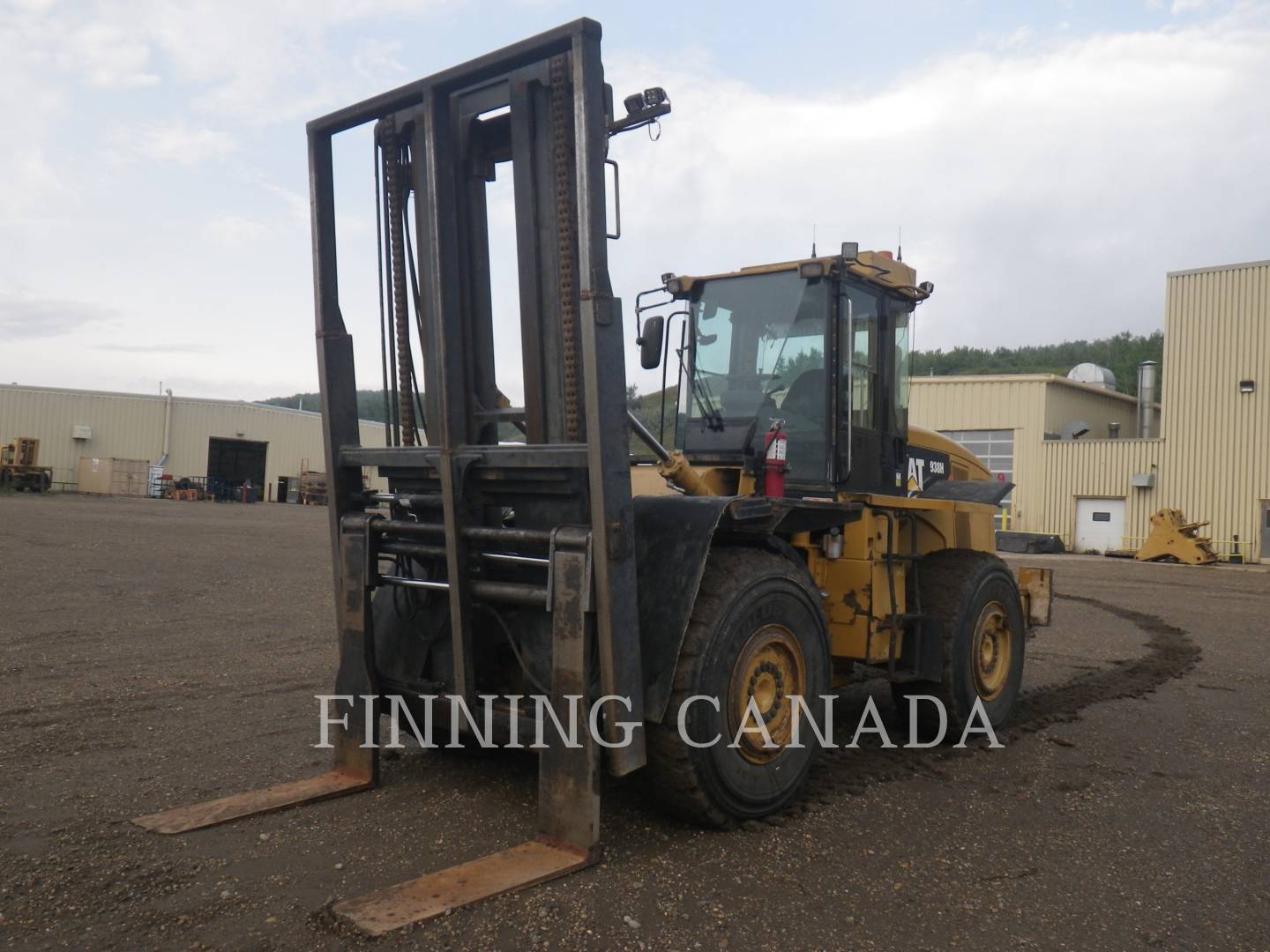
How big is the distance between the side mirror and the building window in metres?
29.2

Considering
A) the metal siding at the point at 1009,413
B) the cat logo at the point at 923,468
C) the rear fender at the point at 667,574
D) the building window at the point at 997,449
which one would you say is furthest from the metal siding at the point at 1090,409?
the rear fender at the point at 667,574

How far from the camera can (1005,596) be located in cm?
714

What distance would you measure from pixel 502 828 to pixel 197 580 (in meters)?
11.1

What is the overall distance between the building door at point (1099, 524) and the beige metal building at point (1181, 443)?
0.03 metres

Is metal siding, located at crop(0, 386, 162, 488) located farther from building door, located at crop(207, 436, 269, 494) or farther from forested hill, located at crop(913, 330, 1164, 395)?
forested hill, located at crop(913, 330, 1164, 395)

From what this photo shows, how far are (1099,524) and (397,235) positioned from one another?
3076cm

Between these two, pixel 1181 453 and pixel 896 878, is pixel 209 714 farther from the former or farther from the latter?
pixel 1181 453

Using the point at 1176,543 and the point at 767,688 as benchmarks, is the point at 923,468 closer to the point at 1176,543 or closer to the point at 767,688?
the point at 767,688

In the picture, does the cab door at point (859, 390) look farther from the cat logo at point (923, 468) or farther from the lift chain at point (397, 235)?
the lift chain at point (397, 235)

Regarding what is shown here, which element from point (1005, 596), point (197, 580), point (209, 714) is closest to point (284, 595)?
point (197, 580)

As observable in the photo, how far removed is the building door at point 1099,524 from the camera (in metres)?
31.5

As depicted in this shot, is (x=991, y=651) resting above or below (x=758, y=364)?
below

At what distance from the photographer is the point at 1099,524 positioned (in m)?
31.9

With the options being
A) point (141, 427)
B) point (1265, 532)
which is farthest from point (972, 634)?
point (141, 427)
